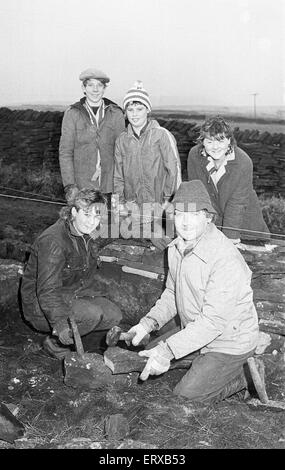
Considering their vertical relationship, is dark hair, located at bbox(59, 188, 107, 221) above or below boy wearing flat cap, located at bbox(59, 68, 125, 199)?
below

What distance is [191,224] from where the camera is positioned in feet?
13.1

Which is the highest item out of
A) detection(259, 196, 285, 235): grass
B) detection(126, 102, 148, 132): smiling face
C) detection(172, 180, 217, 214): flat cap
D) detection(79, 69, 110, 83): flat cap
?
detection(79, 69, 110, 83): flat cap

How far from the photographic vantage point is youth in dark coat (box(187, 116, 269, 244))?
514 cm

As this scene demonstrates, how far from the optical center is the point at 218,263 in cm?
397

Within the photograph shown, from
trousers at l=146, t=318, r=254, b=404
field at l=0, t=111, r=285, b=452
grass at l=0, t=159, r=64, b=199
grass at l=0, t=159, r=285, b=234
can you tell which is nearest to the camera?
field at l=0, t=111, r=285, b=452

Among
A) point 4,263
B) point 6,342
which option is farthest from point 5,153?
point 6,342

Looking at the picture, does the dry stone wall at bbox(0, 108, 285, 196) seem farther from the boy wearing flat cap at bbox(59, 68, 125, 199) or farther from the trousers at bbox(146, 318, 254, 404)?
the trousers at bbox(146, 318, 254, 404)

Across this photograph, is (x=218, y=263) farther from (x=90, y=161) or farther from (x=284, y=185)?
(x=284, y=185)

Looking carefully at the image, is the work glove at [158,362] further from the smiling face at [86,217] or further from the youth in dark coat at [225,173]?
the youth in dark coat at [225,173]

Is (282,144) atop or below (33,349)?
atop

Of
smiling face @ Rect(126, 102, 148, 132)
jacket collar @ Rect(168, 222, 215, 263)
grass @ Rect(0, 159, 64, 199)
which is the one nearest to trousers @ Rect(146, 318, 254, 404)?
jacket collar @ Rect(168, 222, 215, 263)

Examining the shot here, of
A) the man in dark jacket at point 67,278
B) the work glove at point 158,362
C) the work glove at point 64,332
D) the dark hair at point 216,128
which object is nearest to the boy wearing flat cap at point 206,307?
the work glove at point 158,362

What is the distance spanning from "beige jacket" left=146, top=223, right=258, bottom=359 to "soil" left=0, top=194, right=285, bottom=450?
17.9 inches
